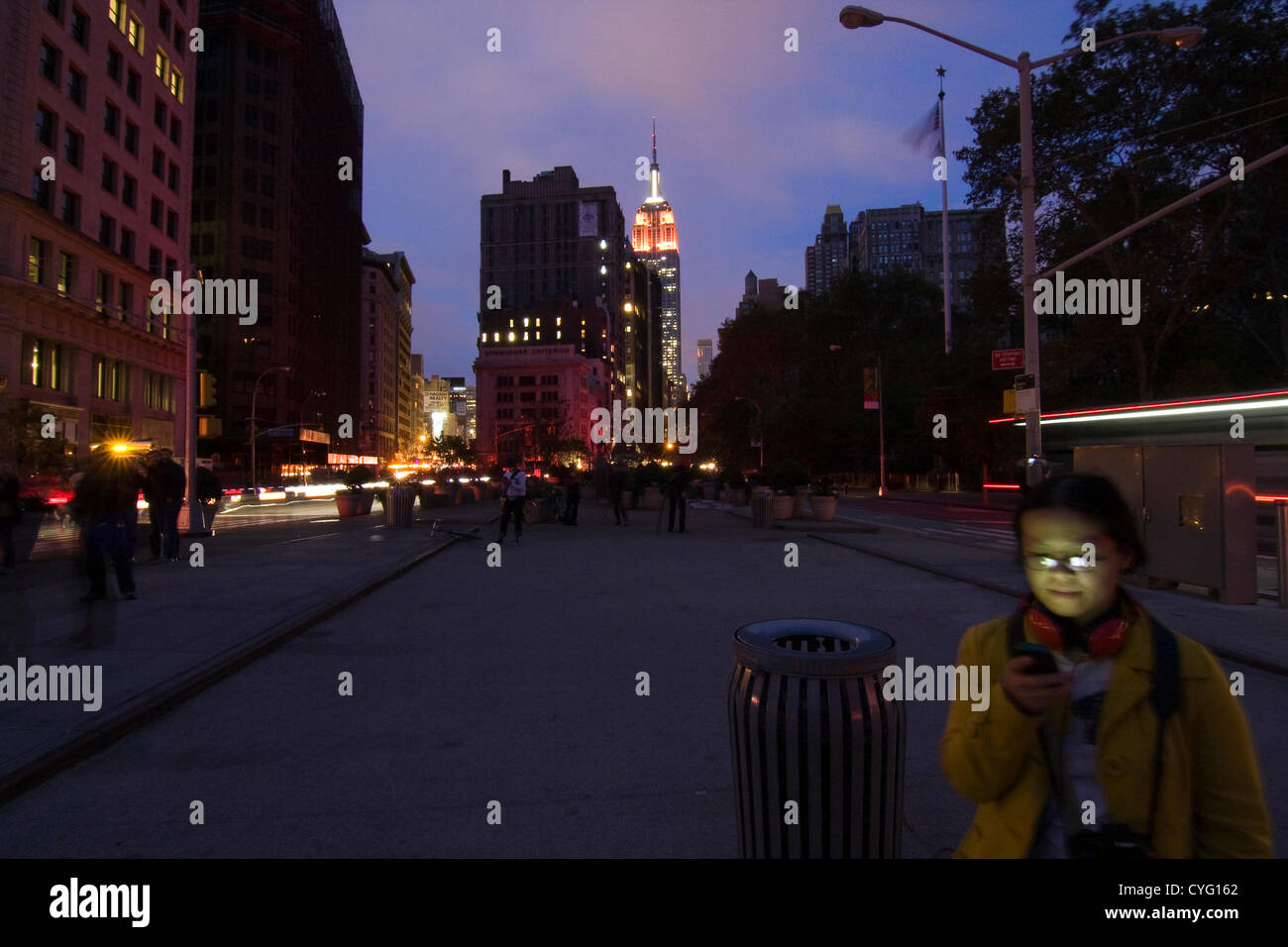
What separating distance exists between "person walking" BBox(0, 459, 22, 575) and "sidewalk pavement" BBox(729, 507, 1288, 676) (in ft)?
45.7

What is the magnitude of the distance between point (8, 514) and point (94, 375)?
31.2 metres

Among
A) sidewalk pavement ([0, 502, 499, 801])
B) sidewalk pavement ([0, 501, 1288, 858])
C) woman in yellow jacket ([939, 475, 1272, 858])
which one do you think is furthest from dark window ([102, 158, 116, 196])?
woman in yellow jacket ([939, 475, 1272, 858])

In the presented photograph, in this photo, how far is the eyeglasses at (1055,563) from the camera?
1740 mm

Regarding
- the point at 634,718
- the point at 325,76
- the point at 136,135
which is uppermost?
the point at 325,76

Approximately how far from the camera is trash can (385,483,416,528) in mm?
19984

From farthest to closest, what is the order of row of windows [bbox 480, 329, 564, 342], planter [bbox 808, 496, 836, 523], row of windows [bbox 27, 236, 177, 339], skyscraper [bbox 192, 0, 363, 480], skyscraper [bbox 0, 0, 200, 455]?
row of windows [bbox 480, 329, 564, 342], skyscraper [bbox 192, 0, 363, 480], row of windows [bbox 27, 236, 177, 339], skyscraper [bbox 0, 0, 200, 455], planter [bbox 808, 496, 836, 523]

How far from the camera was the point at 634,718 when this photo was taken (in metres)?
5.10

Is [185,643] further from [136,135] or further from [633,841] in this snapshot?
[136,135]

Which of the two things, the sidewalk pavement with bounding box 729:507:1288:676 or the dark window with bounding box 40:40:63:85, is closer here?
the sidewalk pavement with bounding box 729:507:1288:676

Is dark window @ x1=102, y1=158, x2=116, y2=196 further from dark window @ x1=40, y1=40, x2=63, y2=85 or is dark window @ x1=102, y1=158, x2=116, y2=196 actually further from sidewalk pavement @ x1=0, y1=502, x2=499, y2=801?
sidewalk pavement @ x1=0, y1=502, x2=499, y2=801

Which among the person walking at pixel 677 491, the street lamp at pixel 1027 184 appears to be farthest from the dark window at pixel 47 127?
the street lamp at pixel 1027 184

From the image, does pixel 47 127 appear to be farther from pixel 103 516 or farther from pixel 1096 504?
pixel 1096 504
